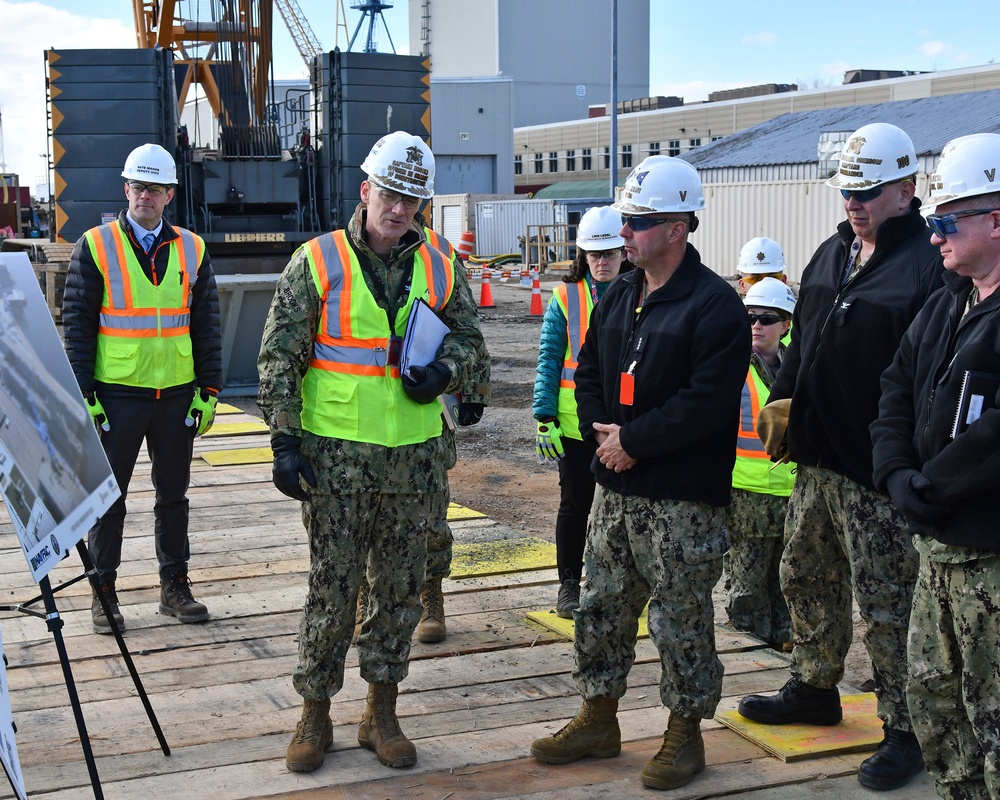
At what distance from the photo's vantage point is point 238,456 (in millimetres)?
9594

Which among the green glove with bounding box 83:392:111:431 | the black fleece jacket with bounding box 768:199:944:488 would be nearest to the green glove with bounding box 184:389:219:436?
the green glove with bounding box 83:392:111:431

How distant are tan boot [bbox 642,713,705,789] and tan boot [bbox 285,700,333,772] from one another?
1.11 metres

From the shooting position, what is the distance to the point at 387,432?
4.28 m

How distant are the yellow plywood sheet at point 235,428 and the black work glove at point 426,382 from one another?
641 centimetres

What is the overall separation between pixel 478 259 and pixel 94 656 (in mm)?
34222

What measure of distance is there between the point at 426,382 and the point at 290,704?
4.92 feet

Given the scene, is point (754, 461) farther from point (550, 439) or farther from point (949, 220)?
point (949, 220)

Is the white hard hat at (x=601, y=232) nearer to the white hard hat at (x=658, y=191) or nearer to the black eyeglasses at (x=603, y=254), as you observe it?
the black eyeglasses at (x=603, y=254)

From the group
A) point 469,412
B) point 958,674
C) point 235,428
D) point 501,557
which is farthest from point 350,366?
point 235,428

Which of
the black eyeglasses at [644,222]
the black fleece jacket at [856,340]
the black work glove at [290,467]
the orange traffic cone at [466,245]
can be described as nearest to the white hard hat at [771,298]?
the black fleece jacket at [856,340]

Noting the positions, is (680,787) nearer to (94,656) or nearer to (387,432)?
(387,432)

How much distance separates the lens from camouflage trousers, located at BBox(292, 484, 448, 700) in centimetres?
426

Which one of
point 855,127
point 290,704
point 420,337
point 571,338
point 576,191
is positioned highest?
point 855,127

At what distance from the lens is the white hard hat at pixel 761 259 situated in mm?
6520
